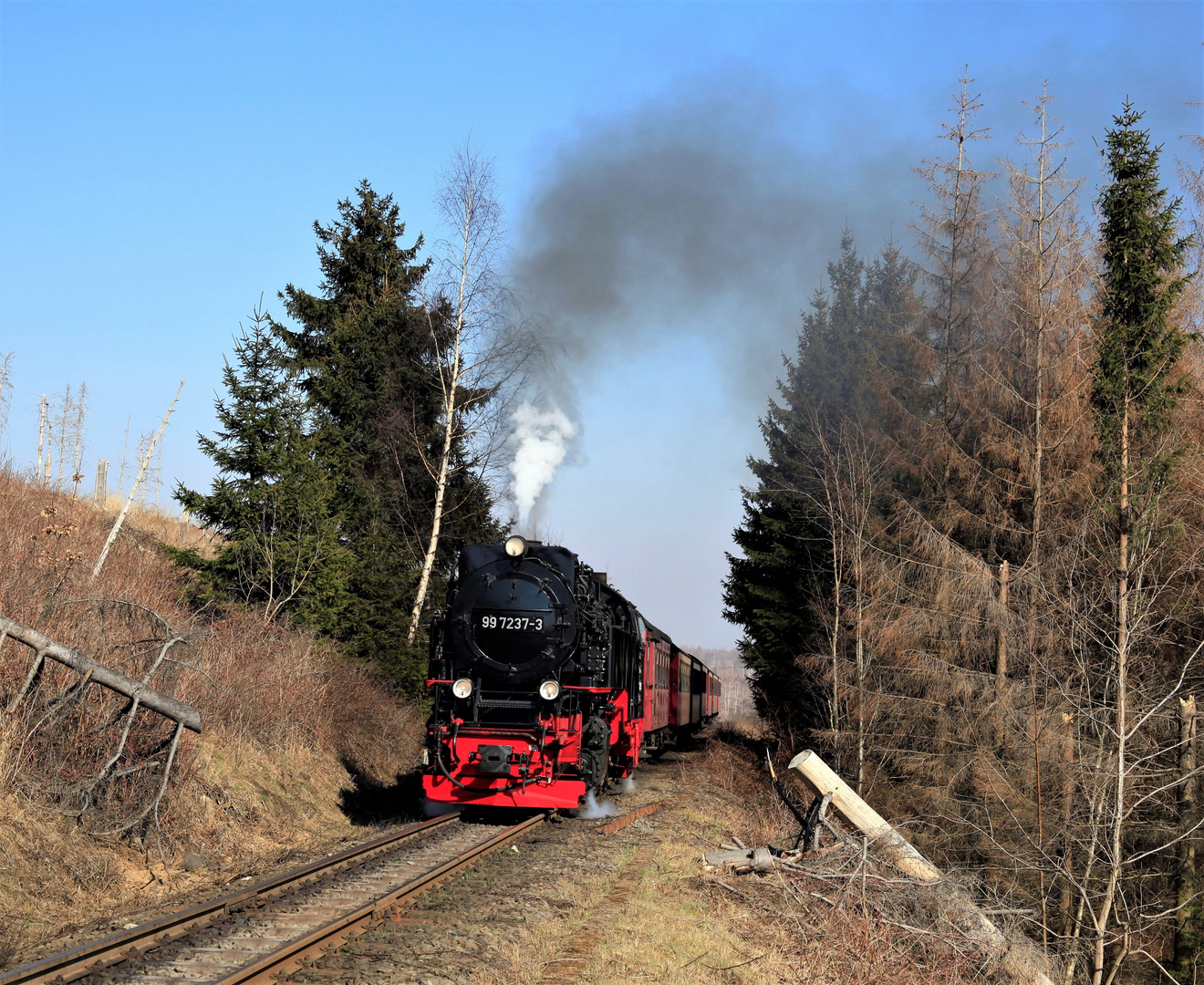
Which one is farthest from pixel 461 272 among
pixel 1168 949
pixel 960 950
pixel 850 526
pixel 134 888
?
pixel 1168 949

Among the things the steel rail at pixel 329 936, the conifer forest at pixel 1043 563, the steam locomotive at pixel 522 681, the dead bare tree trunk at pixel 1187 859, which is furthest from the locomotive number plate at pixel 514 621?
the dead bare tree trunk at pixel 1187 859

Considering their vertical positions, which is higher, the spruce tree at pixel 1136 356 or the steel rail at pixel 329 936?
the spruce tree at pixel 1136 356

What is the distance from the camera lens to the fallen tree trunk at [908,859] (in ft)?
27.3

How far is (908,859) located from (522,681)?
15.8ft

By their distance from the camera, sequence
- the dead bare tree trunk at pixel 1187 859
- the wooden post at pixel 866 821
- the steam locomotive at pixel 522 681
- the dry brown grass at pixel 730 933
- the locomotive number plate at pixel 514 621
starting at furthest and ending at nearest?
the dead bare tree trunk at pixel 1187 859
the locomotive number plate at pixel 514 621
the steam locomotive at pixel 522 681
the wooden post at pixel 866 821
the dry brown grass at pixel 730 933

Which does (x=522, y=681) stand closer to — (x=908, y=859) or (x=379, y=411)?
(x=908, y=859)

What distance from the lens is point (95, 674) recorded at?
8250 mm

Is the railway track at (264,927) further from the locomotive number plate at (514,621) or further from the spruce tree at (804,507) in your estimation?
the spruce tree at (804,507)

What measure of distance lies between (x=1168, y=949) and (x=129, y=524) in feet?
76.2

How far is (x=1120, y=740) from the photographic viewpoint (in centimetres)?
1070

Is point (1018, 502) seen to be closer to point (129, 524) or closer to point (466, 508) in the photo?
point (466, 508)

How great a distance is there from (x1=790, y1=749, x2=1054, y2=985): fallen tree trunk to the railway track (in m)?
3.57

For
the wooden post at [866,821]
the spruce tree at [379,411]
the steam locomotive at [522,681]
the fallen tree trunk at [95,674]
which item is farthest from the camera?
the spruce tree at [379,411]

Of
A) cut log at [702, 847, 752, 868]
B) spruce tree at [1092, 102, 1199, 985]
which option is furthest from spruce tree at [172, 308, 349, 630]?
spruce tree at [1092, 102, 1199, 985]
